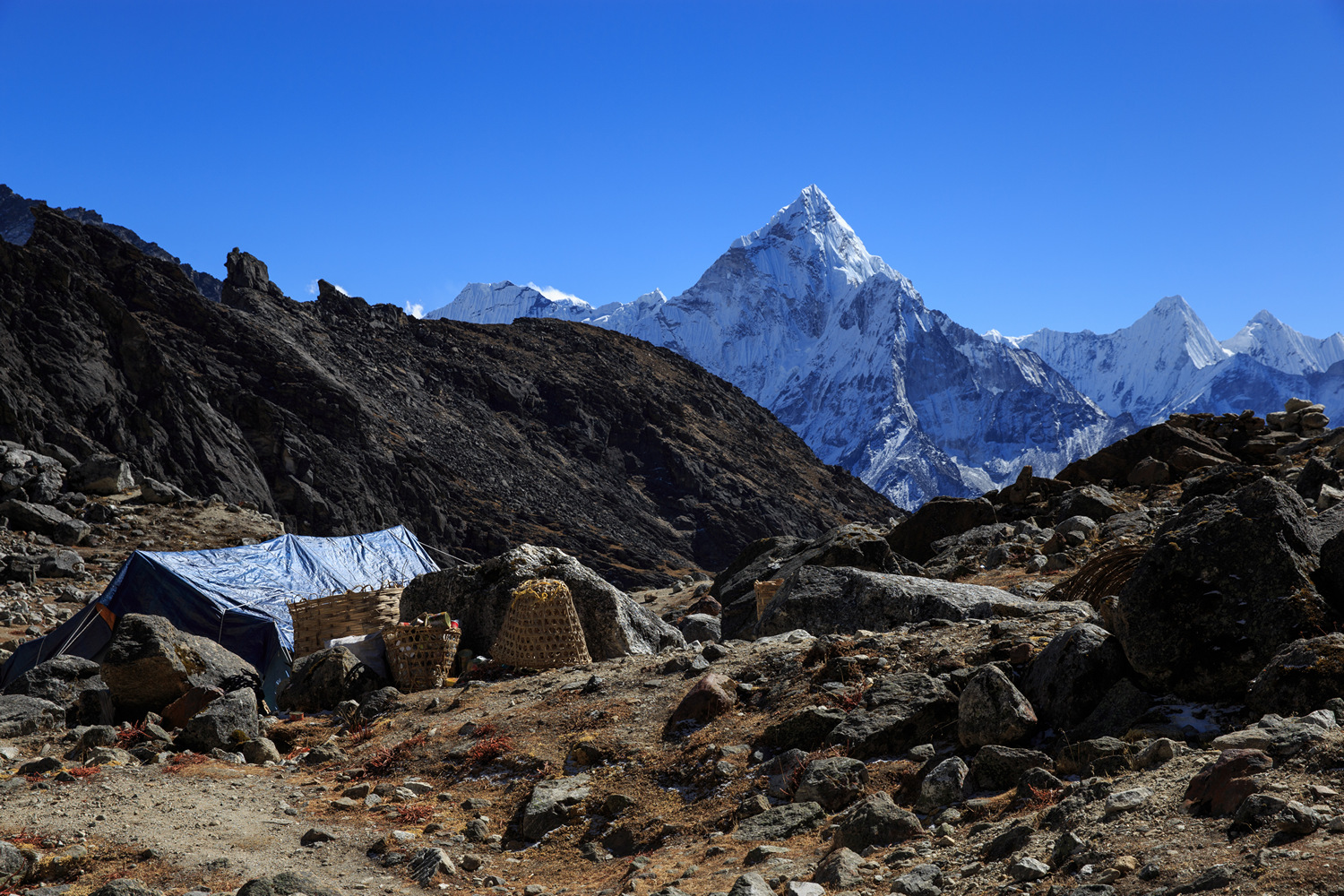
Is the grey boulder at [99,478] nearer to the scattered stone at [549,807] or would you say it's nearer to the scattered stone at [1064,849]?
the scattered stone at [549,807]

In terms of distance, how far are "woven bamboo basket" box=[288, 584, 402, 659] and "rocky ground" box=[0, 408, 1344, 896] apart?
3007mm

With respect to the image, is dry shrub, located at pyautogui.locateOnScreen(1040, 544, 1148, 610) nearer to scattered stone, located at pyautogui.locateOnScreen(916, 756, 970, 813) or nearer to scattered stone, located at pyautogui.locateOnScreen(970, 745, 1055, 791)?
scattered stone, located at pyautogui.locateOnScreen(970, 745, 1055, 791)

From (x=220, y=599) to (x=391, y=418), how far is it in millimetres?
52521

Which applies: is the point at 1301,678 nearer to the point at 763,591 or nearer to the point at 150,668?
the point at 763,591

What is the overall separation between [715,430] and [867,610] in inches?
3017

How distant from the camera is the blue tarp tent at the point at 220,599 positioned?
12930mm

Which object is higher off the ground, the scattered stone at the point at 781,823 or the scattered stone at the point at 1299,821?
the scattered stone at the point at 1299,821

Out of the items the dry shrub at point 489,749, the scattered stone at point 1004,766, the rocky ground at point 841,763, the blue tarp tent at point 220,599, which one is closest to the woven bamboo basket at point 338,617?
the blue tarp tent at point 220,599

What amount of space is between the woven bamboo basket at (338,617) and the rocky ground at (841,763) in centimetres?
301

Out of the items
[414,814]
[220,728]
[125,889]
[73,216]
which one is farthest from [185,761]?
[73,216]

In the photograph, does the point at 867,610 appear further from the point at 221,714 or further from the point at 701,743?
the point at 221,714

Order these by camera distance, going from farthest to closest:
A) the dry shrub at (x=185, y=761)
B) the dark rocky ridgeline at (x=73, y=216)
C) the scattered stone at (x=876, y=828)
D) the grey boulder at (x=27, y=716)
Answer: the dark rocky ridgeline at (x=73, y=216) → the grey boulder at (x=27, y=716) → the dry shrub at (x=185, y=761) → the scattered stone at (x=876, y=828)

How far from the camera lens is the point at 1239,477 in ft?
48.0

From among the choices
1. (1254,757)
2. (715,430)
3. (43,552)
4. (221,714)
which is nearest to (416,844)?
(221,714)
